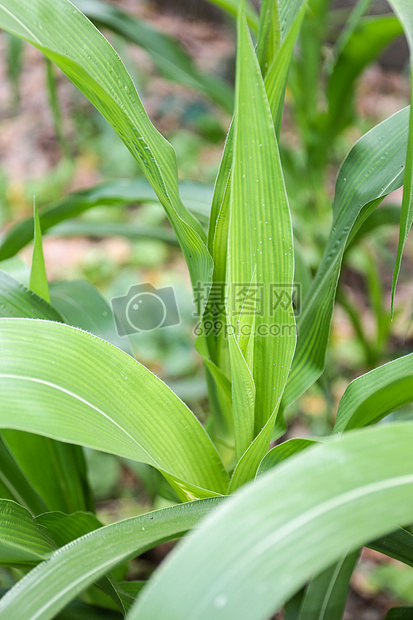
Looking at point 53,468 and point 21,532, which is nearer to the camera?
point 21,532

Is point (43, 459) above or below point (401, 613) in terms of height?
above

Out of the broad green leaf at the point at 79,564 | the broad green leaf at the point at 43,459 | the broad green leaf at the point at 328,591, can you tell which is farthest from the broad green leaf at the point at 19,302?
the broad green leaf at the point at 328,591

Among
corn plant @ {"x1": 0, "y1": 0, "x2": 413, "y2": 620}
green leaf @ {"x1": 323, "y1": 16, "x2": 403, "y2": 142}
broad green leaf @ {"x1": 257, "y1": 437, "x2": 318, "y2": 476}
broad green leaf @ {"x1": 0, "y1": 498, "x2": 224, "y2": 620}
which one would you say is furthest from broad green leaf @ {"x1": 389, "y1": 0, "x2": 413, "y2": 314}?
green leaf @ {"x1": 323, "y1": 16, "x2": 403, "y2": 142}

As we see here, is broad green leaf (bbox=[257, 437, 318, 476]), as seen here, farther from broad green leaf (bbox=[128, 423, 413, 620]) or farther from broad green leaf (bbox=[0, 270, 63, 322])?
broad green leaf (bbox=[0, 270, 63, 322])

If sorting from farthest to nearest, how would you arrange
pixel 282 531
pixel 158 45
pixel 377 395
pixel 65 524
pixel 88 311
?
1. pixel 158 45
2. pixel 88 311
3. pixel 65 524
4. pixel 377 395
5. pixel 282 531

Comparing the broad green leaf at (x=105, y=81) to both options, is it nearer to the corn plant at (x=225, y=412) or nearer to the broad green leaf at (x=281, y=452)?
the corn plant at (x=225, y=412)

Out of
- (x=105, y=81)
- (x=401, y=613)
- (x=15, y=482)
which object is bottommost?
(x=401, y=613)

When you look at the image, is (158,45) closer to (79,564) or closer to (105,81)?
(105,81)

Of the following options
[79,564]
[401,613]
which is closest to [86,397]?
[79,564]
